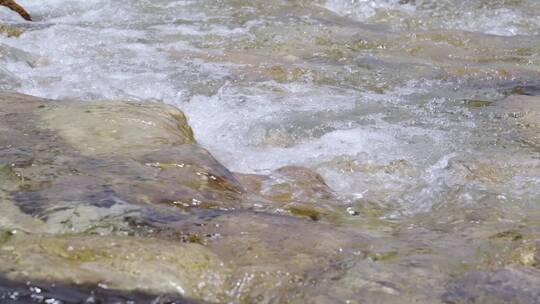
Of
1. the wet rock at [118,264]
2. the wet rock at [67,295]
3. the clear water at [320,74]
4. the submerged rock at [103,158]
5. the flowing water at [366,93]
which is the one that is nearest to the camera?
the wet rock at [67,295]

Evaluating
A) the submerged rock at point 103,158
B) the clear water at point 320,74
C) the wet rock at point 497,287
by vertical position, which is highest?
the wet rock at point 497,287

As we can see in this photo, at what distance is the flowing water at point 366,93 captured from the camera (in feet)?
9.93

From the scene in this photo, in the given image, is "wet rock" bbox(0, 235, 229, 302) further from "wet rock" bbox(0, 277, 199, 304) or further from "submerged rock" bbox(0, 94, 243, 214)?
"submerged rock" bbox(0, 94, 243, 214)

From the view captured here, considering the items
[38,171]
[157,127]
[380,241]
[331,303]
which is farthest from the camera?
[157,127]

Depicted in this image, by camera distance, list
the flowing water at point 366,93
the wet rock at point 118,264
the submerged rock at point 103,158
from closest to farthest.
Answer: the wet rock at point 118,264 < the submerged rock at point 103,158 < the flowing water at point 366,93

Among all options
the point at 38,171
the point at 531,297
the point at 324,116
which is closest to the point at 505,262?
the point at 531,297

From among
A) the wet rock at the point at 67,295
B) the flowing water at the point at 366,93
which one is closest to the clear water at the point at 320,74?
the flowing water at the point at 366,93

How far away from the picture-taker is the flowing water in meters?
3.03

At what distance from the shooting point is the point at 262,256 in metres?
2.49

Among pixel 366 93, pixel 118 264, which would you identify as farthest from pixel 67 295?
pixel 366 93

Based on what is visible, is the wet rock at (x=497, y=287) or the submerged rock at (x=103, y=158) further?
the submerged rock at (x=103, y=158)

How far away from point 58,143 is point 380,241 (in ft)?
5.55

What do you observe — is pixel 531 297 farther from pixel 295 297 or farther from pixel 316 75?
pixel 316 75

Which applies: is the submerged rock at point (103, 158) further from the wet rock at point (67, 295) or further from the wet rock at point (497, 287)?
the wet rock at point (497, 287)
